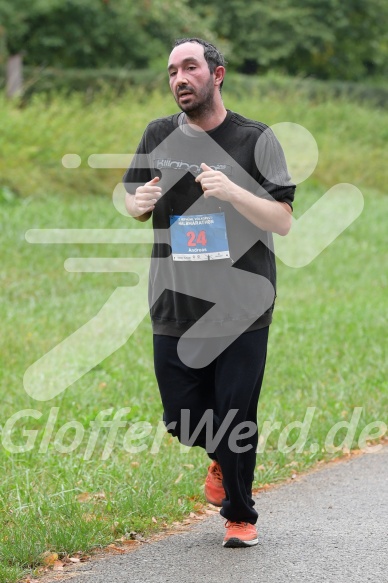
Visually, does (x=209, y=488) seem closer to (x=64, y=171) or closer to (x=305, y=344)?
(x=305, y=344)

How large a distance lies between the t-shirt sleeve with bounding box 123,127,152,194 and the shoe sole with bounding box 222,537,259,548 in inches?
63.3

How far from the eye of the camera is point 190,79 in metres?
4.54

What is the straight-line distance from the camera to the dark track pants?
15.5ft

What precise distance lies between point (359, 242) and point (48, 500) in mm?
12260

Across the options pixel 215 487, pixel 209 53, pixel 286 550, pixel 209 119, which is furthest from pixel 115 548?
pixel 209 53

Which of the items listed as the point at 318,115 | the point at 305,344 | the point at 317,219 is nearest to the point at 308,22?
the point at 318,115

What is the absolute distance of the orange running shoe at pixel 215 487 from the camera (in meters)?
5.03

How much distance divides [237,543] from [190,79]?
2041 mm

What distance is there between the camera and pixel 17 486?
219 inches

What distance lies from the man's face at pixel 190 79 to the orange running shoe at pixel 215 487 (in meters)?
1.66

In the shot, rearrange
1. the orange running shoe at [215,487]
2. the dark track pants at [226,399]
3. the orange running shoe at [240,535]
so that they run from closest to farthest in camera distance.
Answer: the dark track pants at [226,399] < the orange running shoe at [240,535] < the orange running shoe at [215,487]

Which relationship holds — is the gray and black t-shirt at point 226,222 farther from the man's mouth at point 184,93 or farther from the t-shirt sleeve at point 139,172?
the man's mouth at point 184,93

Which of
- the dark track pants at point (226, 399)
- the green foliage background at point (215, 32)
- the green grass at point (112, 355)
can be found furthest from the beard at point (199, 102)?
the green foliage background at point (215, 32)

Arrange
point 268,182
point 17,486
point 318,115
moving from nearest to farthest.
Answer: point 268,182 < point 17,486 < point 318,115
